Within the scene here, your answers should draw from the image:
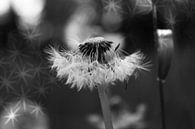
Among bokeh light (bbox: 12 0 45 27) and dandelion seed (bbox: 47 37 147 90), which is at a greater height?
bokeh light (bbox: 12 0 45 27)

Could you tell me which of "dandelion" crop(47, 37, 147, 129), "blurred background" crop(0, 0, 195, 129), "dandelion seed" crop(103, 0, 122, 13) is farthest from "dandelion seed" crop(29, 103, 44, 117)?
"dandelion seed" crop(103, 0, 122, 13)

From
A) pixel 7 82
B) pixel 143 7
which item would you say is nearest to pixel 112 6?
pixel 143 7

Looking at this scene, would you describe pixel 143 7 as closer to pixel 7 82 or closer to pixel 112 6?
pixel 112 6

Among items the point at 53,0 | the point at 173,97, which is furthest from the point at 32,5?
the point at 173,97

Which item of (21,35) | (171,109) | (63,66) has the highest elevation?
(21,35)

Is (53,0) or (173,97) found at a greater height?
(53,0)

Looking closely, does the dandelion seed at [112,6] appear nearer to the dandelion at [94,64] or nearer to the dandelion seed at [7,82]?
the dandelion at [94,64]

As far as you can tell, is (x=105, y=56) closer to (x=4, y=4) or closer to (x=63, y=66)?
(x=63, y=66)

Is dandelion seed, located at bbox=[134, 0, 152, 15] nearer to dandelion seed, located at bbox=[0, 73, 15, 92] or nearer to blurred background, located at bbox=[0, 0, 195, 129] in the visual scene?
blurred background, located at bbox=[0, 0, 195, 129]
